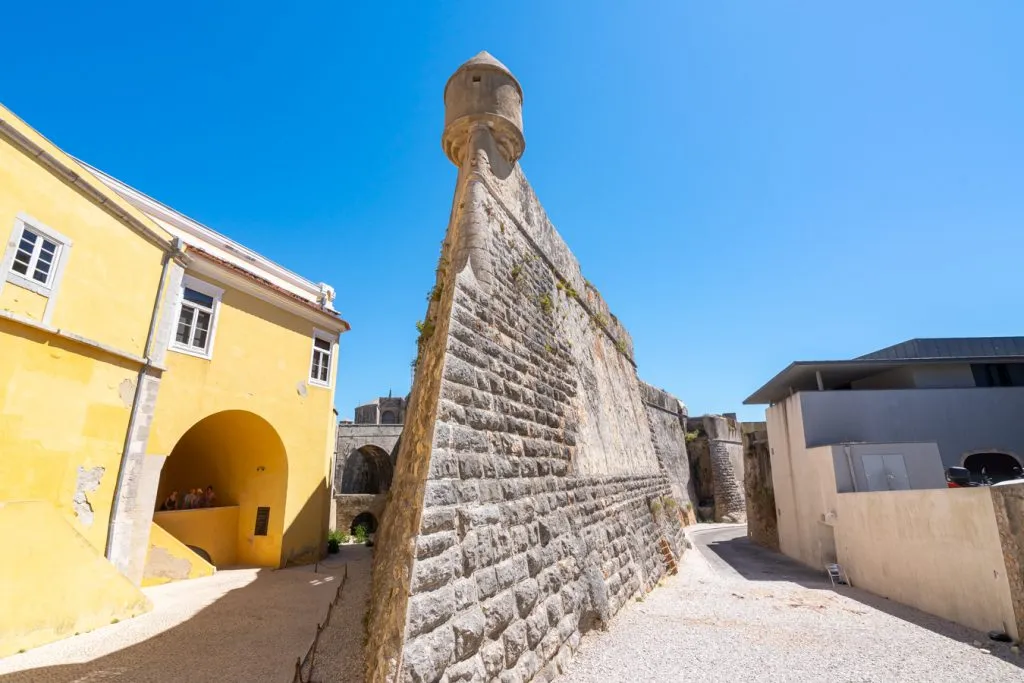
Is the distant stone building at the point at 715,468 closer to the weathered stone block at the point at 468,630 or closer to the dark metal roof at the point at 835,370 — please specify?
the dark metal roof at the point at 835,370

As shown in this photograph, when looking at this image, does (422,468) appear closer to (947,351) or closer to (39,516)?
(39,516)

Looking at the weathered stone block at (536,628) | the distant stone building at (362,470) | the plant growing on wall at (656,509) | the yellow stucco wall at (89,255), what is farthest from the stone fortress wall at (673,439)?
the yellow stucco wall at (89,255)

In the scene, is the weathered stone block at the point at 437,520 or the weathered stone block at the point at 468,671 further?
the weathered stone block at the point at 437,520

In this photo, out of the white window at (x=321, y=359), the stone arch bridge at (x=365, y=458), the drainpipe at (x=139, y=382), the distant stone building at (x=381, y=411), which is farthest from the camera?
the distant stone building at (x=381, y=411)

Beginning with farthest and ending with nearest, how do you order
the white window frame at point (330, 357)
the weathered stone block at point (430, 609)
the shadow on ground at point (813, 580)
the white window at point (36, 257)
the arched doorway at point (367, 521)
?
1. the arched doorway at point (367, 521)
2. the white window frame at point (330, 357)
3. the white window at point (36, 257)
4. the shadow on ground at point (813, 580)
5. the weathered stone block at point (430, 609)

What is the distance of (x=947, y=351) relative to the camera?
75.7 feet

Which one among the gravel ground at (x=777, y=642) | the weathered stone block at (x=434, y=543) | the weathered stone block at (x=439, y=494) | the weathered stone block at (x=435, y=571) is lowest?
the gravel ground at (x=777, y=642)

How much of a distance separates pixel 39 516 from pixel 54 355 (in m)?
2.58

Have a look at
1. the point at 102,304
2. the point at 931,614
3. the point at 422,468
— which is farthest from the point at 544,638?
the point at 102,304

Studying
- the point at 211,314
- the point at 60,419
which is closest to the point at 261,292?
the point at 211,314

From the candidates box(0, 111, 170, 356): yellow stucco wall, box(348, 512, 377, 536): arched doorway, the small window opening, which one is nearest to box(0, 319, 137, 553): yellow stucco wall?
box(0, 111, 170, 356): yellow stucco wall

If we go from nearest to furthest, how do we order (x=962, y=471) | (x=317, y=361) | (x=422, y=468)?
(x=422, y=468)
(x=962, y=471)
(x=317, y=361)

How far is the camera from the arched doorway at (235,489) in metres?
10.5

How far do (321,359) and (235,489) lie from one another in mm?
3745
